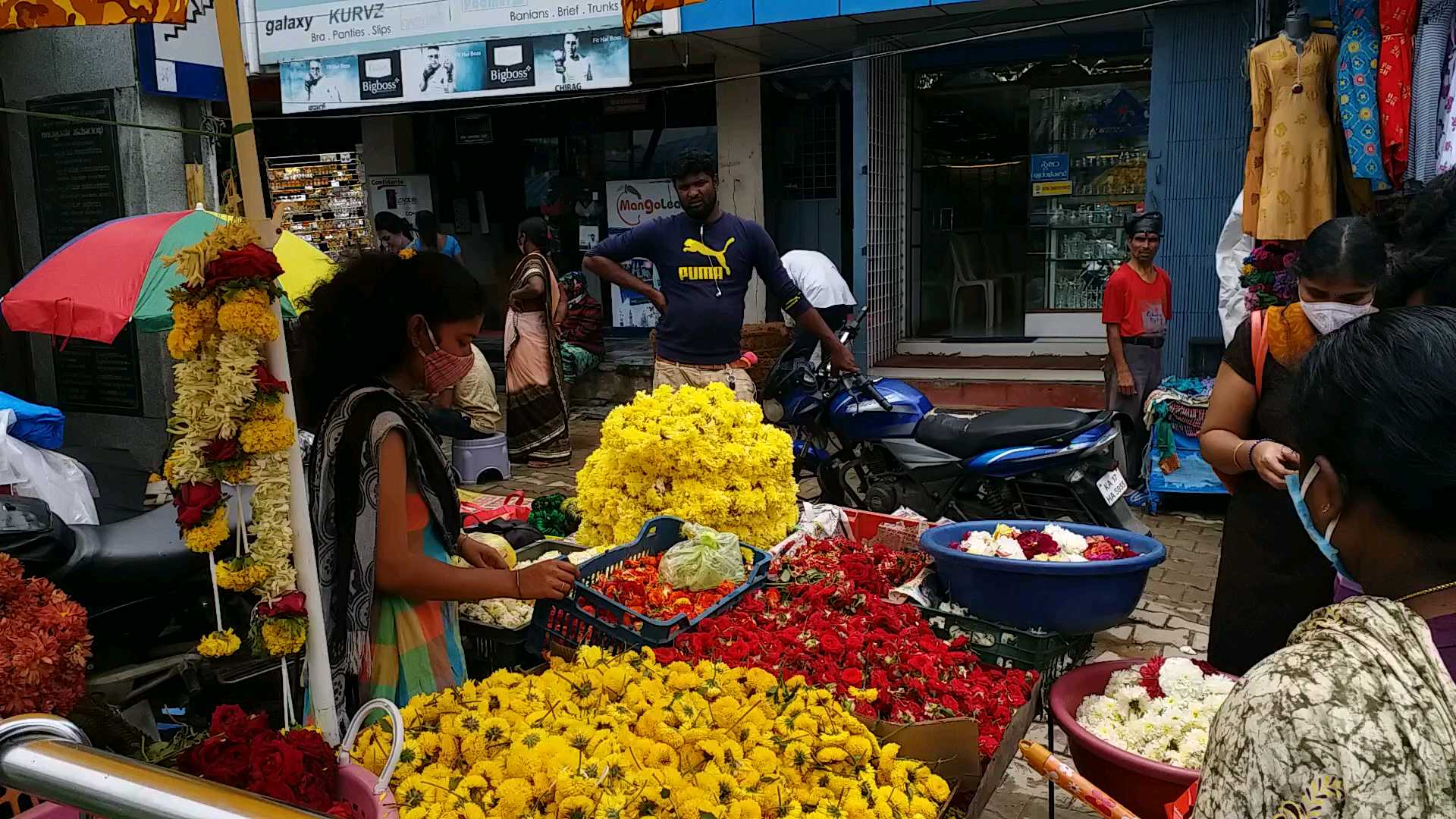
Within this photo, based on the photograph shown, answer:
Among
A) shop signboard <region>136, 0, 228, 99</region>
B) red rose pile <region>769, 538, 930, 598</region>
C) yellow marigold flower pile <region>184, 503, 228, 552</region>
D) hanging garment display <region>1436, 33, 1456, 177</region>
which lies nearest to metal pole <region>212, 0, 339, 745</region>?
yellow marigold flower pile <region>184, 503, 228, 552</region>

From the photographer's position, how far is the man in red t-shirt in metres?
6.80

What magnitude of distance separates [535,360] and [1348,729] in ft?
25.0

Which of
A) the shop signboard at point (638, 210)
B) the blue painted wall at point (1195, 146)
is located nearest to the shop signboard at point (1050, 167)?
the blue painted wall at point (1195, 146)

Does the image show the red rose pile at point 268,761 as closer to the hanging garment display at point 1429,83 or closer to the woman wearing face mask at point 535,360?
the hanging garment display at point 1429,83

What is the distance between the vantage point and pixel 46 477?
170 inches

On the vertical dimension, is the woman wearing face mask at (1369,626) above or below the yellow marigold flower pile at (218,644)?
above

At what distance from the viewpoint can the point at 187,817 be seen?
36.3 inches

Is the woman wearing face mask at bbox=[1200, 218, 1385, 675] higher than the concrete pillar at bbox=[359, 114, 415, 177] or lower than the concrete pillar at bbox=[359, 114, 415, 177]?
lower

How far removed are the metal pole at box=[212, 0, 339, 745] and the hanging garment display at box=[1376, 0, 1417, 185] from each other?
16.6 ft

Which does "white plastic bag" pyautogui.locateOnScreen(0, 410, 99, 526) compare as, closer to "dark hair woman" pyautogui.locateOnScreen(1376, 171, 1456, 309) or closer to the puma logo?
the puma logo

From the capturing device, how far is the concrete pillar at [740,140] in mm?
10219

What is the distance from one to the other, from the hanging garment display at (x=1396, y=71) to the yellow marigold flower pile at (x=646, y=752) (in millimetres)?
4411

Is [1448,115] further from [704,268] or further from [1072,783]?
[1072,783]

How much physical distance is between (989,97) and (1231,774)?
1036 centimetres
